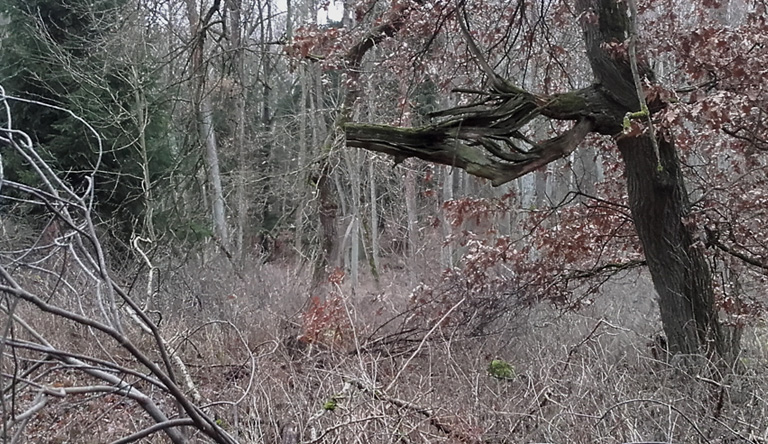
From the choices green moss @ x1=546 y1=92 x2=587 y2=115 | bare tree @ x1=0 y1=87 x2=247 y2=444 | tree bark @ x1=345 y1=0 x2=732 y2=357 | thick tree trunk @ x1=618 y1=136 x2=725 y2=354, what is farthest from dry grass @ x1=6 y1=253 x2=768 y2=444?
green moss @ x1=546 y1=92 x2=587 y2=115

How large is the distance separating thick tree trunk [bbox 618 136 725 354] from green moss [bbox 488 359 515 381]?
1594 millimetres

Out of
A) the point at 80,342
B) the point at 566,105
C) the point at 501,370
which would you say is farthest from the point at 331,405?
the point at 80,342

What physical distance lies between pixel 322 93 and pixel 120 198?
5.04 meters

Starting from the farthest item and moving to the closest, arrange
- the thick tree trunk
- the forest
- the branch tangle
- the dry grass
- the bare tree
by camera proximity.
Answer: the thick tree trunk, the branch tangle, the forest, the dry grass, the bare tree

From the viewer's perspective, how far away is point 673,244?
5.65m

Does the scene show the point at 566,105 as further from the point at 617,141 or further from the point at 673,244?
the point at 673,244

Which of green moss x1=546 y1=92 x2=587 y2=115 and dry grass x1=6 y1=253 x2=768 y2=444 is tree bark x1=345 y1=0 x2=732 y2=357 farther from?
dry grass x1=6 y1=253 x2=768 y2=444

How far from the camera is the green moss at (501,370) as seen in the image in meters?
5.62

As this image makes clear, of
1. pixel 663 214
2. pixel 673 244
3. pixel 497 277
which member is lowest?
pixel 497 277

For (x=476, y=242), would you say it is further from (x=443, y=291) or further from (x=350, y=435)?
(x=350, y=435)

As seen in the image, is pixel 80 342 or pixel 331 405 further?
pixel 80 342

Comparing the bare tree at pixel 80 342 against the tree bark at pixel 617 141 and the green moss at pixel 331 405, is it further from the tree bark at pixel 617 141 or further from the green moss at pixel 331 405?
the tree bark at pixel 617 141

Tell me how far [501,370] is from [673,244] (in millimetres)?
1969

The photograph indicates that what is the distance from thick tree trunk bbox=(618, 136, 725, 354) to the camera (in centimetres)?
558
